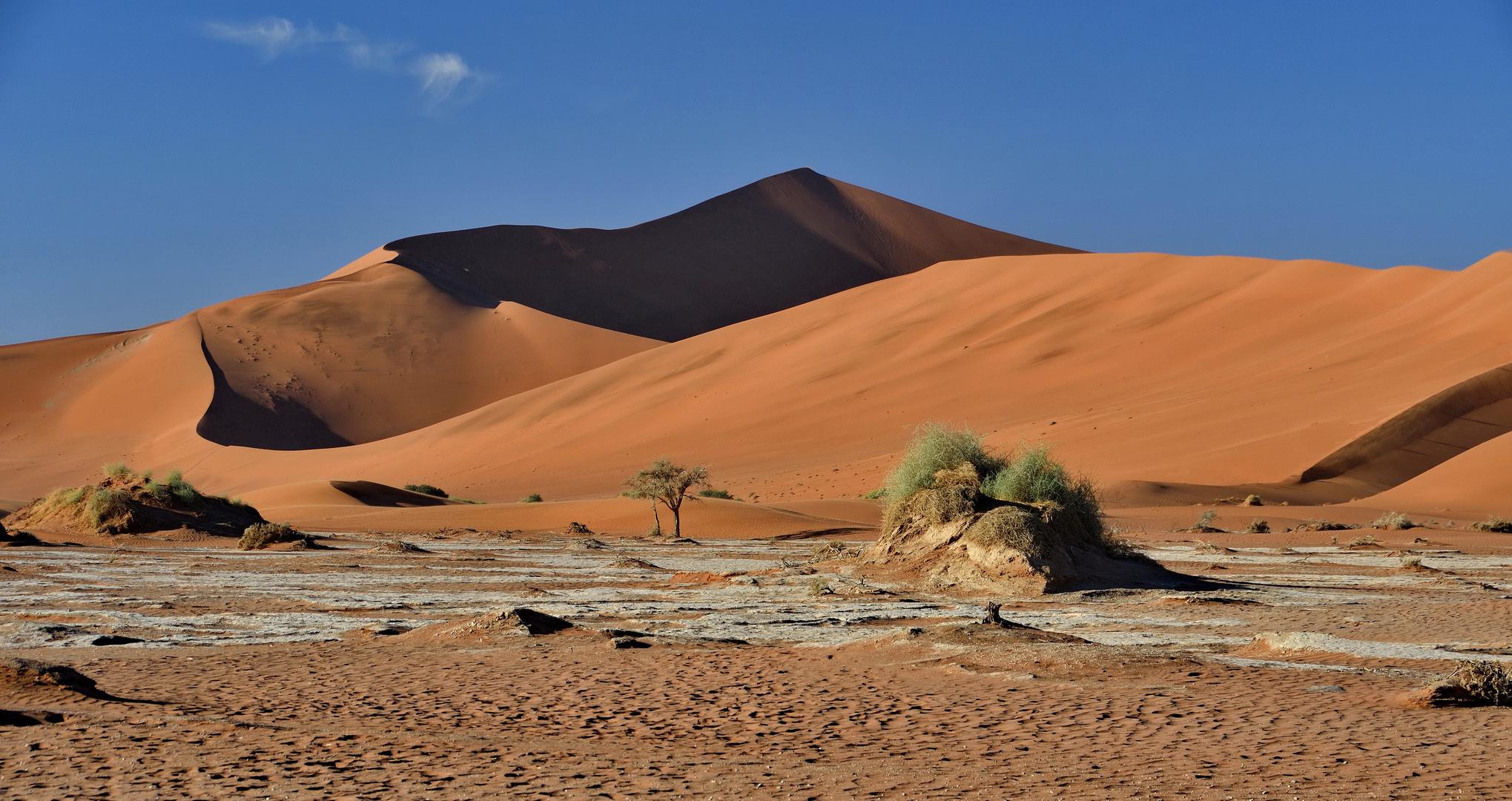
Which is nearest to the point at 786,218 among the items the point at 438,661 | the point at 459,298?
the point at 459,298

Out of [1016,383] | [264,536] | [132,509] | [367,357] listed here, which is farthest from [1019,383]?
[367,357]

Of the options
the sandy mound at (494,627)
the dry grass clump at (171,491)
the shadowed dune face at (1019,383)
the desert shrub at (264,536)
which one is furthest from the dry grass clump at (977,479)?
the dry grass clump at (171,491)

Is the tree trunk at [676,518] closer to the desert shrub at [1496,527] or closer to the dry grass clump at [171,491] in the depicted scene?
the dry grass clump at [171,491]

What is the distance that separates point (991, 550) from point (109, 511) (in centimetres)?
2064

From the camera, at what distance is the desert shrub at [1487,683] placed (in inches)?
296

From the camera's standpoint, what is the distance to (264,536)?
23.9 meters

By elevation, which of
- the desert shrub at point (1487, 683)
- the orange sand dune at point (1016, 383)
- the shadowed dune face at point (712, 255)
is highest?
the shadowed dune face at point (712, 255)

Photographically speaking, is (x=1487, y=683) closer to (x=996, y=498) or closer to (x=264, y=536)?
(x=996, y=498)

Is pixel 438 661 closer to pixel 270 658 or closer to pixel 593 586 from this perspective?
pixel 270 658

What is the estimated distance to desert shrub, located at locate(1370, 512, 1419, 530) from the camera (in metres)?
27.6

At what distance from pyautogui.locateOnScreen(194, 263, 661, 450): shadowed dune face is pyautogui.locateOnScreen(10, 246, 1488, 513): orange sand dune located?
603 cm

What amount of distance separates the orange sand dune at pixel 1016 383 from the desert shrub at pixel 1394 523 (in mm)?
5498

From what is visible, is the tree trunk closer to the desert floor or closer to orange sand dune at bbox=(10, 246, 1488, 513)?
orange sand dune at bbox=(10, 246, 1488, 513)

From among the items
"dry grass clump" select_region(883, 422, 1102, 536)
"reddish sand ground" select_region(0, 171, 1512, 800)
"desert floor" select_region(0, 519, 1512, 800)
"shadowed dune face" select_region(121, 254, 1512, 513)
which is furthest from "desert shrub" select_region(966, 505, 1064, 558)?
"shadowed dune face" select_region(121, 254, 1512, 513)
